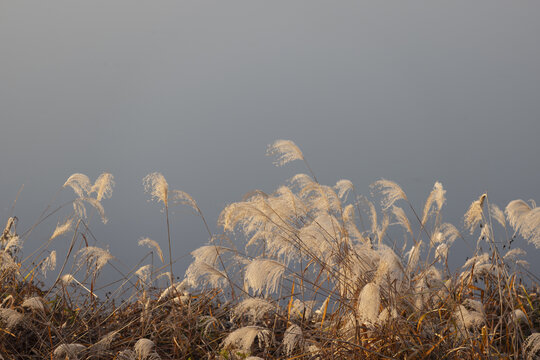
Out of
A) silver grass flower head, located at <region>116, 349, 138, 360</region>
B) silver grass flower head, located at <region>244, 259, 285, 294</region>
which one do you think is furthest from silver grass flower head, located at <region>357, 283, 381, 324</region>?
silver grass flower head, located at <region>116, 349, 138, 360</region>

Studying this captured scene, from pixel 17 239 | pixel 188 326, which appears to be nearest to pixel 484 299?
pixel 188 326

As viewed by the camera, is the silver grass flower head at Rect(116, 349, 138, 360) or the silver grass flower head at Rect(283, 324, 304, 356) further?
the silver grass flower head at Rect(116, 349, 138, 360)

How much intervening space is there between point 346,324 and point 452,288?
97 cm

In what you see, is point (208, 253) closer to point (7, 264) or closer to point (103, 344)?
point (103, 344)

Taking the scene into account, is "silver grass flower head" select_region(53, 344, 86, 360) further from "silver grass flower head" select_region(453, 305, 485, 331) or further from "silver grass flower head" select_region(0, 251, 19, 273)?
"silver grass flower head" select_region(453, 305, 485, 331)

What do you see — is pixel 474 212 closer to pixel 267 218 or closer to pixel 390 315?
pixel 390 315

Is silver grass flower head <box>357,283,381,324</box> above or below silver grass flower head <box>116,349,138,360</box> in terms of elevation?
above

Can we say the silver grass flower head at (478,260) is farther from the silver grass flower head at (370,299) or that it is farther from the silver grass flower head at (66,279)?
the silver grass flower head at (66,279)

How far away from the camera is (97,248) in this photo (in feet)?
13.1

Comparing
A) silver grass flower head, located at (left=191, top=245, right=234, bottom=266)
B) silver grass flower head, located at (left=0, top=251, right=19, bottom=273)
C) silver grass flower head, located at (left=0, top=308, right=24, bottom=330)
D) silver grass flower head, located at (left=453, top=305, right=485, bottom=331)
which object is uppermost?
silver grass flower head, located at (left=191, top=245, right=234, bottom=266)

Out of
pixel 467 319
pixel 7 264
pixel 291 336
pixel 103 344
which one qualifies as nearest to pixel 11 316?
pixel 103 344

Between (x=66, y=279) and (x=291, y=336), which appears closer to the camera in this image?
(x=291, y=336)

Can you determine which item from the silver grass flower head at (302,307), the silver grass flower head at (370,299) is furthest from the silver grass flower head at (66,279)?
the silver grass flower head at (370,299)

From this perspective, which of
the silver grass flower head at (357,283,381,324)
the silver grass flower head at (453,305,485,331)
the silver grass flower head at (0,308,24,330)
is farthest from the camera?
the silver grass flower head at (0,308,24,330)
